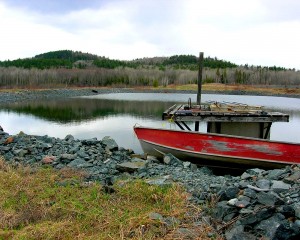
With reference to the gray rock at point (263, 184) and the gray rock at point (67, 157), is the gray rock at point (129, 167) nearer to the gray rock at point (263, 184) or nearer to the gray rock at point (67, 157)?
the gray rock at point (67, 157)

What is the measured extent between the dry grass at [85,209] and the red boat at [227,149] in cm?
408

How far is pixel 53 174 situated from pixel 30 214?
98.5 inches

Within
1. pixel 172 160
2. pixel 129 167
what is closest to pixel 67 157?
pixel 129 167

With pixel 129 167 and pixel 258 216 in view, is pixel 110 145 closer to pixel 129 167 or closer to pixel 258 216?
pixel 129 167

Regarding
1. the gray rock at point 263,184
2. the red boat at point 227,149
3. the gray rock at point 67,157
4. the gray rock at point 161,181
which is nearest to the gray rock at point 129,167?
the gray rock at point 161,181

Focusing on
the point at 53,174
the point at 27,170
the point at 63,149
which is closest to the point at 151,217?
the point at 53,174

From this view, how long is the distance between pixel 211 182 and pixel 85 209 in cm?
311

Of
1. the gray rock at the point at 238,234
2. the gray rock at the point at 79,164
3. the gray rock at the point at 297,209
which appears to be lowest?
the gray rock at the point at 79,164

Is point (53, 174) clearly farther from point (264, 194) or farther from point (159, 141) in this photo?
point (264, 194)

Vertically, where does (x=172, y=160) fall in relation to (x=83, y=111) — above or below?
above

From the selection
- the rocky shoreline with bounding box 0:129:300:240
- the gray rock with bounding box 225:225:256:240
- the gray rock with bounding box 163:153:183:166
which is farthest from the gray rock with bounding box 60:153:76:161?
the gray rock with bounding box 225:225:256:240

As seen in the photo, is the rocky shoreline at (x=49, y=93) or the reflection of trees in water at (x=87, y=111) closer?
the reflection of trees in water at (x=87, y=111)

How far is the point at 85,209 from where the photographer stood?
574 cm

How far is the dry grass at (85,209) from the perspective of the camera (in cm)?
488
